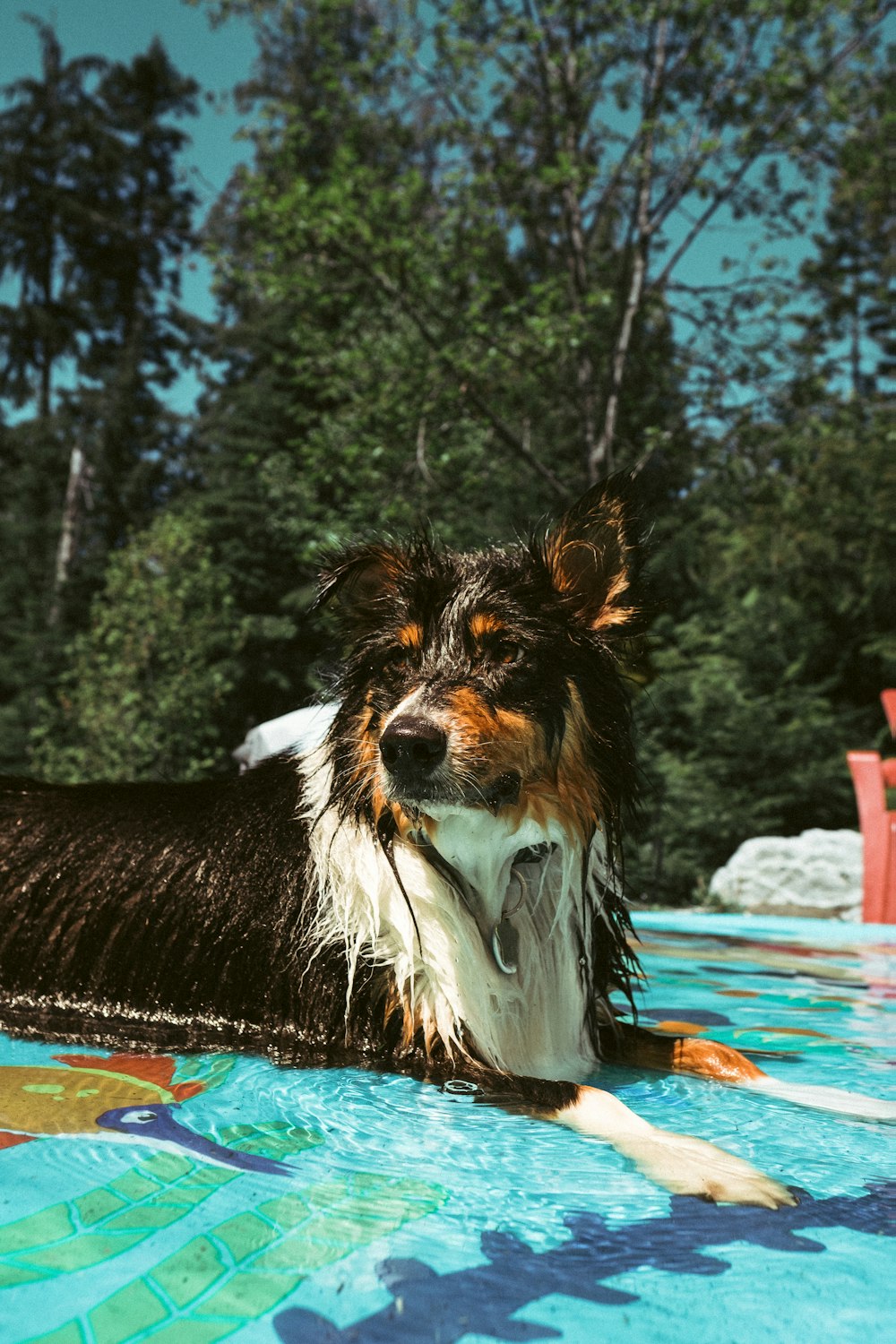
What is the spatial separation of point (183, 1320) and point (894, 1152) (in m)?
1.80

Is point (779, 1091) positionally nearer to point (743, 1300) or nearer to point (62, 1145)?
point (743, 1300)

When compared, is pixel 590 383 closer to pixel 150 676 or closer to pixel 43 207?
pixel 150 676

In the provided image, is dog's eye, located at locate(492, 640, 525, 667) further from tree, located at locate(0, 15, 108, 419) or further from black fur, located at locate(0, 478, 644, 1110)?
tree, located at locate(0, 15, 108, 419)

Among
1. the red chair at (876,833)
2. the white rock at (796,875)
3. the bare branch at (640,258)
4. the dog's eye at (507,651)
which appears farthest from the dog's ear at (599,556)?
the bare branch at (640,258)

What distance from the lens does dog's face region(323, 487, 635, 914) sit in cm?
285

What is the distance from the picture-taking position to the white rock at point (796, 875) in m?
11.9

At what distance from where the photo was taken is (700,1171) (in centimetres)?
226

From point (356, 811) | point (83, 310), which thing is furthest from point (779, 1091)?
point (83, 310)

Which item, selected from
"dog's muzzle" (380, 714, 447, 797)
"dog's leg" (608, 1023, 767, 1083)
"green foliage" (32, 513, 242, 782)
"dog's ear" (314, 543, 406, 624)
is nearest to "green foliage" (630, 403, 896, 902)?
"green foliage" (32, 513, 242, 782)

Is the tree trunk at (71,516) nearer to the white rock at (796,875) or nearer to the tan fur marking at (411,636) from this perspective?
the white rock at (796,875)

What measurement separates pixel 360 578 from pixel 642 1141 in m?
1.85

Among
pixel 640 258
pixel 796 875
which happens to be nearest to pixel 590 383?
pixel 640 258

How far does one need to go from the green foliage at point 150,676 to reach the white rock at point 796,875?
8412mm

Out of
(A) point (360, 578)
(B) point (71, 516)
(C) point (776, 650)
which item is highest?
(B) point (71, 516)
